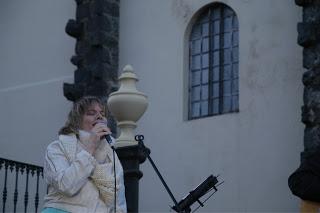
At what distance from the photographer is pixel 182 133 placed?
456 inches

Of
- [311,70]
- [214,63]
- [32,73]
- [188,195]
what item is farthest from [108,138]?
[32,73]

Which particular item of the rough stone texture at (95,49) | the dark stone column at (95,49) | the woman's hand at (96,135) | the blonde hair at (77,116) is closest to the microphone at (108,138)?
the woman's hand at (96,135)

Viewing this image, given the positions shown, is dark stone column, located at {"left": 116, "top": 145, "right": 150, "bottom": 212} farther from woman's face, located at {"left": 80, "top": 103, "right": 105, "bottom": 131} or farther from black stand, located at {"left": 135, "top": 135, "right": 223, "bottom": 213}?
woman's face, located at {"left": 80, "top": 103, "right": 105, "bottom": 131}

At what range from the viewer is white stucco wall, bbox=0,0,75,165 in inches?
527

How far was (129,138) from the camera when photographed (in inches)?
322

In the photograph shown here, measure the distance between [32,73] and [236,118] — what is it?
4335mm

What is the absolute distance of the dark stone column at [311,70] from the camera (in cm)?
965

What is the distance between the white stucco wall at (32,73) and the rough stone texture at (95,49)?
19.3 inches

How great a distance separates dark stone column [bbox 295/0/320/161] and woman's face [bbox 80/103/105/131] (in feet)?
15.8

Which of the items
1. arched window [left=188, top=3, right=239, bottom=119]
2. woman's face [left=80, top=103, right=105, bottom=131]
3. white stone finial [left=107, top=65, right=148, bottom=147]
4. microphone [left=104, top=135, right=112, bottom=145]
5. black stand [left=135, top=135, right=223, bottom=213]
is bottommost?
black stand [left=135, top=135, right=223, bottom=213]

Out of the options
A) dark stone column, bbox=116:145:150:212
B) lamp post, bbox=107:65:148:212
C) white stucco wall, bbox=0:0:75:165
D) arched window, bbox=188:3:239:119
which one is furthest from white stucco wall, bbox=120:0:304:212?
dark stone column, bbox=116:145:150:212

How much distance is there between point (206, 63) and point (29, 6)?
4018mm

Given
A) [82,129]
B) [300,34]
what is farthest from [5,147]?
[82,129]

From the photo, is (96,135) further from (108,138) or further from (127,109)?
(127,109)
